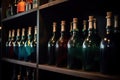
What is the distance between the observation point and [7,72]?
6.93ft

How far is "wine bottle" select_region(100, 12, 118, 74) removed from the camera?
0.94 meters

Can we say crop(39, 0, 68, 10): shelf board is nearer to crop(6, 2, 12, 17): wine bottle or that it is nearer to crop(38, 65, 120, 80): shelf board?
crop(38, 65, 120, 80): shelf board

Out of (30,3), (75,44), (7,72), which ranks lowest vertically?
(7,72)

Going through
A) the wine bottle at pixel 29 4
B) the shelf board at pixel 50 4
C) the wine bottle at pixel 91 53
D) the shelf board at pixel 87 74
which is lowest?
the shelf board at pixel 87 74

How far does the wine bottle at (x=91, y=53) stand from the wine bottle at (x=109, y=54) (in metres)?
0.09

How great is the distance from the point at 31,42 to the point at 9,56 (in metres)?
0.47

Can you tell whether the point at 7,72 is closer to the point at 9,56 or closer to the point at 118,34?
the point at 9,56

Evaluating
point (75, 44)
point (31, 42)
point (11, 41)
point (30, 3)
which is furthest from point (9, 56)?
point (75, 44)

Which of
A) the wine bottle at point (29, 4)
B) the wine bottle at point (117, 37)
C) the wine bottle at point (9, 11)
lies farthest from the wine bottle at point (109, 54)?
the wine bottle at point (9, 11)

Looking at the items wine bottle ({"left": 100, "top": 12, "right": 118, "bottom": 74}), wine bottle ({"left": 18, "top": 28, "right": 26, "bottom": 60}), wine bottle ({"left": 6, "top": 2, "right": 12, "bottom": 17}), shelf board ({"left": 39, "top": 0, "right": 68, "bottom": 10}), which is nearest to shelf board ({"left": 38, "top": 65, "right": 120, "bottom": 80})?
wine bottle ({"left": 100, "top": 12, "right": 118, "bottom": 74})

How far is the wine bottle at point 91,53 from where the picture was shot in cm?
105

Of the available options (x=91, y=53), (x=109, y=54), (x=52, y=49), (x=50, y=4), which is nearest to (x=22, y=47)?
(x=52, y=49)

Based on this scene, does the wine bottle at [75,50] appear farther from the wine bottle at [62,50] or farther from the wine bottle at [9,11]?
the wine bottle at [9,11]

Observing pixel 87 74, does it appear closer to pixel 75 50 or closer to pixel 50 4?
pixel 75 50
